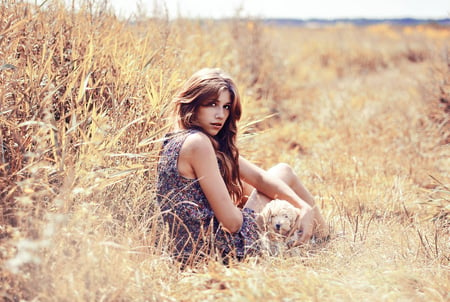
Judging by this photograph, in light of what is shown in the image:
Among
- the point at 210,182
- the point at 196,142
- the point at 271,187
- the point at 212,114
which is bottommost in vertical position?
the point at 271,187

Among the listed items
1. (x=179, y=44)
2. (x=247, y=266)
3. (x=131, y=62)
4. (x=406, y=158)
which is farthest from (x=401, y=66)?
(x=247, y=266)

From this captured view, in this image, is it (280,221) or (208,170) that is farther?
(280,221)

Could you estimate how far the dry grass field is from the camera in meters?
2.10

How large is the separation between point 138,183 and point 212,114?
1.78 feet

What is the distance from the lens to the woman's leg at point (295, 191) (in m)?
3.16

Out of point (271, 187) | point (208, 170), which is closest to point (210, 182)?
point (208, 170)

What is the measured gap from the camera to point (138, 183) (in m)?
2.91

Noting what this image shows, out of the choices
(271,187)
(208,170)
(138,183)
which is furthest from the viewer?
(271,187)

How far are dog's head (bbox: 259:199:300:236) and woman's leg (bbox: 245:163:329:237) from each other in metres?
0.14

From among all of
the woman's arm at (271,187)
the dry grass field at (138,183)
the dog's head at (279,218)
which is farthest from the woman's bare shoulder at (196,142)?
the woman's arm at (271,187)

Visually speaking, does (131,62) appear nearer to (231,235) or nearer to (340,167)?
(231,235)

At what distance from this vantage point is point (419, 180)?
4613 mm

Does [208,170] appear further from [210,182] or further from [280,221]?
[280,221]

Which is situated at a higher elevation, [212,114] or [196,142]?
[212,114]
